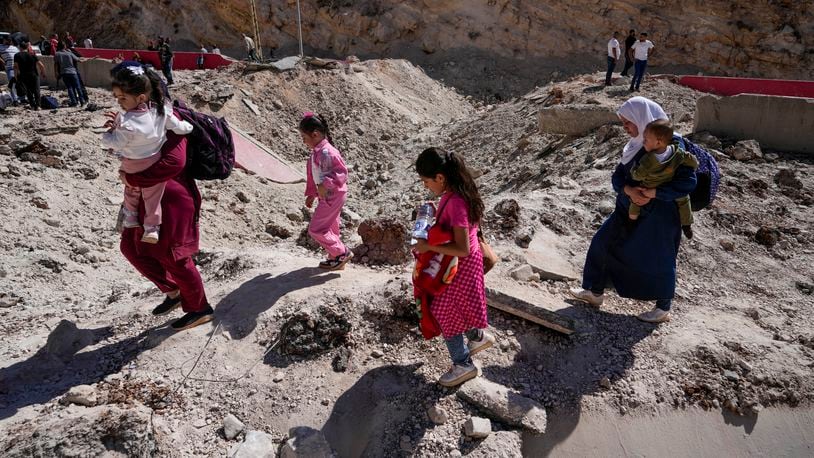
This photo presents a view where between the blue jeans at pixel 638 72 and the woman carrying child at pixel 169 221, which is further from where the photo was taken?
the blue jeans at pixel 638 72

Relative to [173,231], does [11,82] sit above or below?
below

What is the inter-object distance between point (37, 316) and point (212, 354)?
208 cm

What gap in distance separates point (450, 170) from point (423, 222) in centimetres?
28

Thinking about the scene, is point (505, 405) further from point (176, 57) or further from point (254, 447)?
point (176, 57)

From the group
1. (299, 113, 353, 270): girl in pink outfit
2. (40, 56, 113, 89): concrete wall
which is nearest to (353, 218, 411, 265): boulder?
(299, 113, 353, 270): girl in pink outfit

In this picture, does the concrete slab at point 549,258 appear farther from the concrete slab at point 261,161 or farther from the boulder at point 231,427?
the concrete slab at point 261,161

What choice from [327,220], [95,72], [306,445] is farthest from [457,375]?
[95,72]

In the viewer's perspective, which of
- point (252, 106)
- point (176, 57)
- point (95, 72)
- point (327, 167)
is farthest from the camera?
point (176, 57)

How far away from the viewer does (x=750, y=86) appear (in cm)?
982

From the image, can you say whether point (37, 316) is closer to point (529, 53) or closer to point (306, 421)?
point (306, 421)

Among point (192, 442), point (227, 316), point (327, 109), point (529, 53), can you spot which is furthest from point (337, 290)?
point (529, 53)

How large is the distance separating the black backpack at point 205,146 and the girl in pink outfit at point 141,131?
112 mm

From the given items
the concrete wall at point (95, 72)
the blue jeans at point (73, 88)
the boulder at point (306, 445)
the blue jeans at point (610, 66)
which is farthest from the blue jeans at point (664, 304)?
the concrete wall at point (95, 72)

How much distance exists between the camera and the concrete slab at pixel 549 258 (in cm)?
409
